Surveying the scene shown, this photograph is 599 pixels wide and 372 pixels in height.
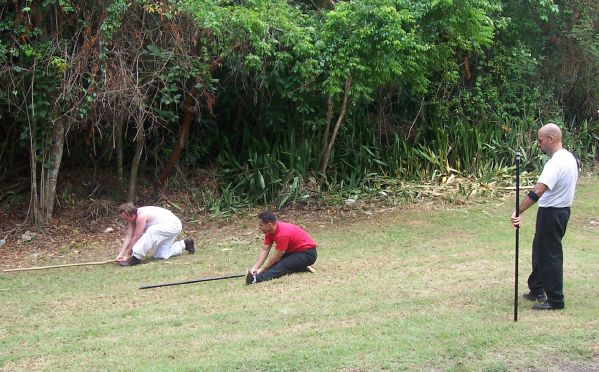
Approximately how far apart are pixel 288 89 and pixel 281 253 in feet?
18.4

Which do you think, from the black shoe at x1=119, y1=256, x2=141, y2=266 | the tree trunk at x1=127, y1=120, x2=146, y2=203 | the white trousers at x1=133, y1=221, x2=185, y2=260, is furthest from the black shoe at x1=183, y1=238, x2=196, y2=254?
the tree trunk at x1=127, y1=120, x2=146, y2=203

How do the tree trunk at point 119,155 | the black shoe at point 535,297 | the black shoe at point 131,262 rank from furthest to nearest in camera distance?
the tree trunk at point 119,155 < the black shoe at point 131,262 < the black shoe at point 535,297

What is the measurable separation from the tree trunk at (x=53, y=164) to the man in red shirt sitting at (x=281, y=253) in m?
5.85

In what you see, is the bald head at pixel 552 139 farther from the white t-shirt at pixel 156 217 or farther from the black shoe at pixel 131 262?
the black shoe at pixel 131 262

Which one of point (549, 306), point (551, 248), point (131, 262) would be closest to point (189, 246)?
point (131, 262)

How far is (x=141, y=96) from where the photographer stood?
12109 millimetres

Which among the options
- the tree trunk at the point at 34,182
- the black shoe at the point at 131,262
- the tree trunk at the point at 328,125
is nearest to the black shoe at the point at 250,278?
the black shoe at the point at 131,262

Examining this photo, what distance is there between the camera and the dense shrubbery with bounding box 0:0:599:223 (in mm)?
11953

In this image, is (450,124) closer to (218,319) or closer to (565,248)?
(565,248)

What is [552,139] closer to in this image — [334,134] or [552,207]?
[552,207]

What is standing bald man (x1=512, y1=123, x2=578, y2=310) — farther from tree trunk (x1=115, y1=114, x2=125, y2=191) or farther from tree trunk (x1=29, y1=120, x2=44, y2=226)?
tree trunk (x1=29, y1=120, x2=44, y2=226)

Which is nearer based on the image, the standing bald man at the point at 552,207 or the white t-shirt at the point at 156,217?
the standing bald man at the point at 552,207

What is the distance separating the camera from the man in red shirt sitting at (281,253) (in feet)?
28.5

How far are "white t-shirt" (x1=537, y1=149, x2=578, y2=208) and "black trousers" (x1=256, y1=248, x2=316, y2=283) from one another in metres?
3.26
